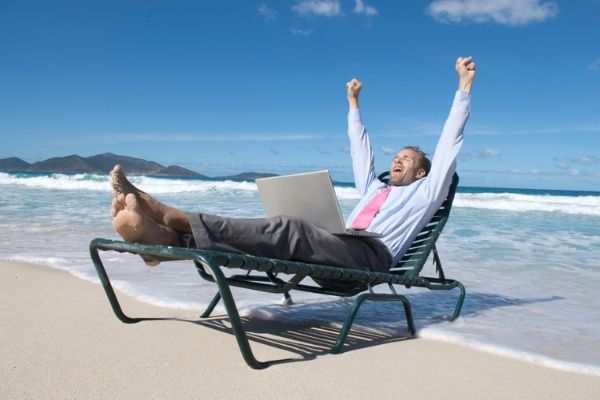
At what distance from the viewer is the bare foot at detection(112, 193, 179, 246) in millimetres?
2764

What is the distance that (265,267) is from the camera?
2.82 meters

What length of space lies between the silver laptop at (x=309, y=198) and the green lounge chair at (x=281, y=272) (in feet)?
1.12

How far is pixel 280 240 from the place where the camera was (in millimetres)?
3125

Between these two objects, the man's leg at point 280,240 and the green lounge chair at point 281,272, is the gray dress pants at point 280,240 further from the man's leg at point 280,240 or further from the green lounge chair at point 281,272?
the green lounge chair at point 281,272

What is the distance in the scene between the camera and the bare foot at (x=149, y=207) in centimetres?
279

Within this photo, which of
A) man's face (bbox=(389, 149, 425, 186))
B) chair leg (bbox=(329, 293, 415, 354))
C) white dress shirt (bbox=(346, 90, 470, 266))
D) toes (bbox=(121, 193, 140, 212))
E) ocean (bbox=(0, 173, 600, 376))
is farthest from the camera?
man's face (bbox=(389, 149, 425, 186))

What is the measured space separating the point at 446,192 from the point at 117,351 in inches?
98.2

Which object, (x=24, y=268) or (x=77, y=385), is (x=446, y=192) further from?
(x=24, y=268)

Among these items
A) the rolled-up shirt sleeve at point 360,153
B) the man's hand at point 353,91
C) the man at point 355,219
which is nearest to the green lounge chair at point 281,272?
the man at point 355,219

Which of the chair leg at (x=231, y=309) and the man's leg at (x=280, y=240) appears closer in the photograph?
the chair leg at (x=231, y=309)

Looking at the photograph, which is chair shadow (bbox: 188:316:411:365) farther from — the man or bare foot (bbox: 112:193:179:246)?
bare foot (bbox: 112:193:179:246)

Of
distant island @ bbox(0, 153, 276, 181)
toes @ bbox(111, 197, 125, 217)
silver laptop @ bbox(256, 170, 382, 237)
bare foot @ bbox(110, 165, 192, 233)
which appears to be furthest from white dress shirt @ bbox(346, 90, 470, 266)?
distant island @ bbox(0, 153, 276, 181)

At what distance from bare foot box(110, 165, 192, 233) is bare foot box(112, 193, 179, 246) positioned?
0.02m

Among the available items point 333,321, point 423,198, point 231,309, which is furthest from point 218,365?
point 423,198
